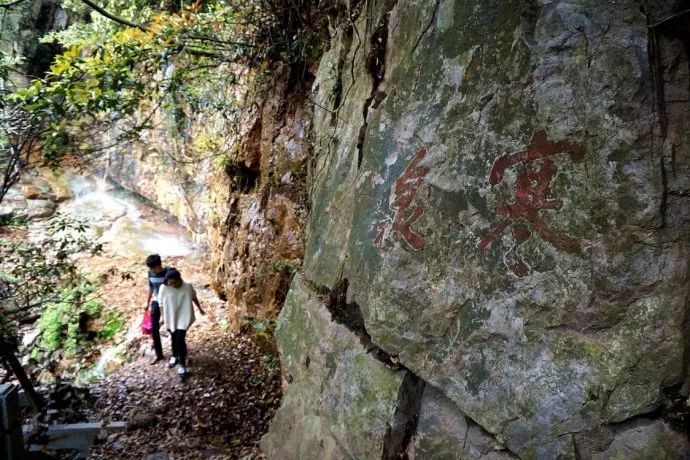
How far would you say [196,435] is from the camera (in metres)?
5.07

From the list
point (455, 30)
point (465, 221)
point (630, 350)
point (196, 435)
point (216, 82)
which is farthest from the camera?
point (216, 82)

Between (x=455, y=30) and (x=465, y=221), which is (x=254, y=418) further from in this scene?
(x=455, y=30)

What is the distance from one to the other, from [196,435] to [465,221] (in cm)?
437

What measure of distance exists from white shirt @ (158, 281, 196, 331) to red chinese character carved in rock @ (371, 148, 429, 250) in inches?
157

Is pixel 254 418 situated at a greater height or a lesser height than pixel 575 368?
lesser

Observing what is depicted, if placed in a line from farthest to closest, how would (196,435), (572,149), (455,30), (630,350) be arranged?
(196,435) < (455,30) < (572,149) < (630,350)

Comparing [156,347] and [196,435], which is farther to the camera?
[156,347]

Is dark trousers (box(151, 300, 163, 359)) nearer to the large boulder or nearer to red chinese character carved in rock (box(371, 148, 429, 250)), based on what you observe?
the large boulder

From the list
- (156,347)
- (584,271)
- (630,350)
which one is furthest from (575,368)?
(156,347)

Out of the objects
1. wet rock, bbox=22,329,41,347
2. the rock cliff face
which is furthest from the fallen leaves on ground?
wet rock, bbox=22,329,41,347

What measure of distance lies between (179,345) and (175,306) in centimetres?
62

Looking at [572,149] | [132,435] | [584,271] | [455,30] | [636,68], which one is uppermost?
[455,30]

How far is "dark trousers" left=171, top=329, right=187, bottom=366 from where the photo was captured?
596cm

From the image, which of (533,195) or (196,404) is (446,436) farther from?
(196,404)
